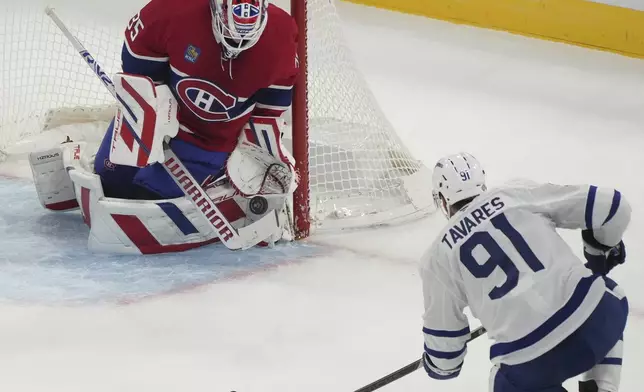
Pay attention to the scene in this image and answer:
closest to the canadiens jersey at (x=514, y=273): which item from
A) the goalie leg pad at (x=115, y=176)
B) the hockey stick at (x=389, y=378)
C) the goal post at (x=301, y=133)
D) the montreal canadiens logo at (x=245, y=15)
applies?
the hockey stick at (x=389, y=378)

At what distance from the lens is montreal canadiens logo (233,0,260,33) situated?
2.22m

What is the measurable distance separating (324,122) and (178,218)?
2.28 feet

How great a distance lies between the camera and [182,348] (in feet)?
7.00

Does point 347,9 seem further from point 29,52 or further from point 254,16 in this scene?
point 254,16

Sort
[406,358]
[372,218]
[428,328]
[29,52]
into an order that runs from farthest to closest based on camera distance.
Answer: [29,52]
[372,218]
[406,358]
[428,328]

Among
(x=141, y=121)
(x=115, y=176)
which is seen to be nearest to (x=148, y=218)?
(x=115, y=176)

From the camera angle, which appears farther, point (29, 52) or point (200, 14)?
point (29, 52)

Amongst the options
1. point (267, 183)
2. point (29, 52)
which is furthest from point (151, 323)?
point (29, 52)

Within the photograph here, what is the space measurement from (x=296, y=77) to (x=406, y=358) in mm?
874

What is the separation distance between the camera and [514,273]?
1.59 metres

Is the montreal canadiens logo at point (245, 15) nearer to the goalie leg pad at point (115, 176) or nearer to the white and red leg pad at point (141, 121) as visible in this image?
the white and red leg pad at point (141, 121)

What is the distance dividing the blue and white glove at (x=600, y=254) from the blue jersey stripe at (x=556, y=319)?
0.73 ft

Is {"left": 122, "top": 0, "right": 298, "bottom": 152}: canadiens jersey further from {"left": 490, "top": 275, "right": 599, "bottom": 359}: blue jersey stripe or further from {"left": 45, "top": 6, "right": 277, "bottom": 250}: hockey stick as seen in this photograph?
{"left": 490, "top": 275, "right": 599, "bottom": 359}: blue jersey stripe

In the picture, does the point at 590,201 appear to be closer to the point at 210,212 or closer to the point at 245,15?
the point at 245,15
